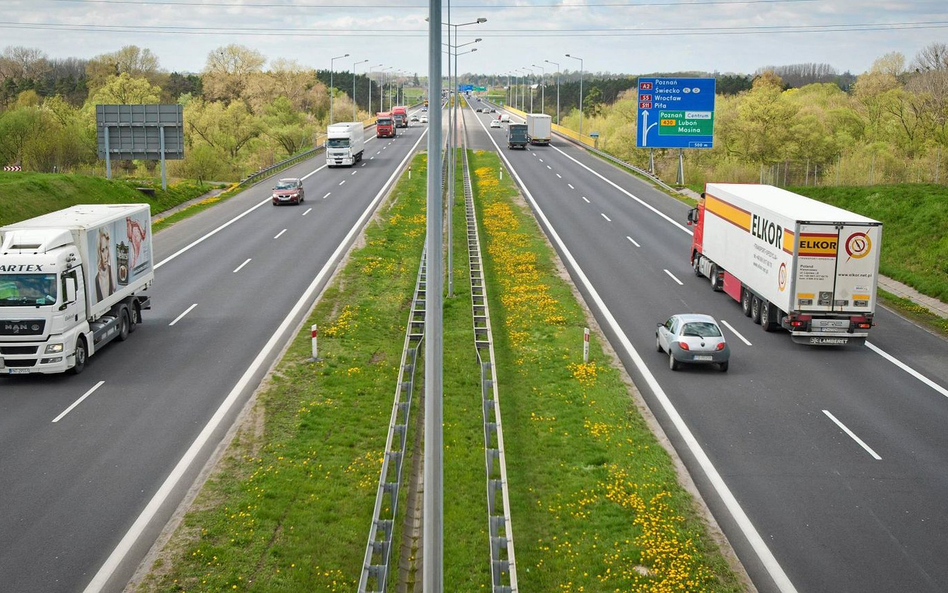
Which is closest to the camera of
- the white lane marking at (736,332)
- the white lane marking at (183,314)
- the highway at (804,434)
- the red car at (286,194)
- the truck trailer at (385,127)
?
the highway at (804,434)

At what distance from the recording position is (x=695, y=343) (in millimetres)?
24266

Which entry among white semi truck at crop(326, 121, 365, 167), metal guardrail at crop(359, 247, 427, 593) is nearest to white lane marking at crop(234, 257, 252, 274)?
metal guardrail at crop(359, 247, 427, 593)

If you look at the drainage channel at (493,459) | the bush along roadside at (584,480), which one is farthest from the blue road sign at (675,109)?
the bush along roadside at (584,480)

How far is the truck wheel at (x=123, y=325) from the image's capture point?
26.3 meters

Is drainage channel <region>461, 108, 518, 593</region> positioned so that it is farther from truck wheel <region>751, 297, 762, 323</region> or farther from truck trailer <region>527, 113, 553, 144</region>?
truck trailer <region>527, 113, 553, 144</region>

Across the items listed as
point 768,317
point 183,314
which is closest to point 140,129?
point 183,314

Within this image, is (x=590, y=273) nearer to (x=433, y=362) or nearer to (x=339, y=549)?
(x=339, y=549)

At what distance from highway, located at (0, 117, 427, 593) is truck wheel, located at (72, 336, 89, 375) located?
0.74 ft

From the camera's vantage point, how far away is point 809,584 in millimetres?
13750

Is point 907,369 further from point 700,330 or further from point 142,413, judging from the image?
point 142,413

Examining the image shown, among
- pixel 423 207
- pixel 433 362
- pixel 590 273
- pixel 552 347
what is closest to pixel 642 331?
pixel 552 347

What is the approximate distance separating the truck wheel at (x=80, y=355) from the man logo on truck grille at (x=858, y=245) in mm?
21449

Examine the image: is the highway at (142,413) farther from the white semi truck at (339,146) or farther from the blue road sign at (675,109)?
the white semi truck at (339,146)

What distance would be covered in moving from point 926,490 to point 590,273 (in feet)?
67.1
